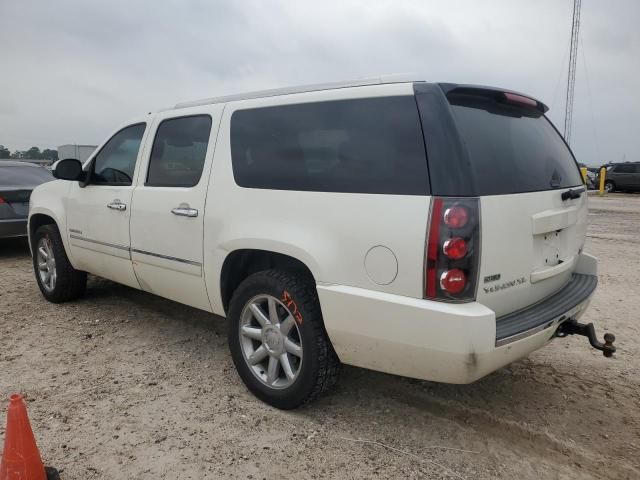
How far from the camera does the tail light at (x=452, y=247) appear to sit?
7.46 ft

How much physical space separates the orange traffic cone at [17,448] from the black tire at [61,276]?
9.78 ft

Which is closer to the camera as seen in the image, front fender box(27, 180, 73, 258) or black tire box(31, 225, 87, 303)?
front fender box(27, 180, 73, 258)

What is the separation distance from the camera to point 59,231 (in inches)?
193

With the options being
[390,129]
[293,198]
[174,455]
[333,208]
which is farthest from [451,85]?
[174,455]

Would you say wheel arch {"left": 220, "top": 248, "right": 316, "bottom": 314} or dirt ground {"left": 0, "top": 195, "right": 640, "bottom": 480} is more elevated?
wheel arch {"left": 220, "top": 248, "right": 316, "bottom": 314}

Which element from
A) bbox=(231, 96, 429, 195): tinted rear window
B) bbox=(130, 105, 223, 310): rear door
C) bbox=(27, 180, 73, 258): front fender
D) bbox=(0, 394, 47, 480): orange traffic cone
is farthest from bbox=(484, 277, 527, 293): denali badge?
bbox=(27, 180, 73, 258): front fender

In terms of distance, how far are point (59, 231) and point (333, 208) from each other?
11.4ft

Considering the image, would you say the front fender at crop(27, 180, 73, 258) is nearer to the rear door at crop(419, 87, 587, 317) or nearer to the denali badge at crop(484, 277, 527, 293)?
the rear door at crop(419, 87, 587, 317)

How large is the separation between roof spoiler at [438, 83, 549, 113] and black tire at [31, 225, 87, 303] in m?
4.06

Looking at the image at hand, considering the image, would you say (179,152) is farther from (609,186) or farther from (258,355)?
(609,186)

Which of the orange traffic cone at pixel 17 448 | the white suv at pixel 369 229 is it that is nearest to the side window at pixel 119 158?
the white suv at pixel 369 229

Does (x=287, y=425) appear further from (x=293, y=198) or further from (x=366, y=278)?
(x=293, y=198)

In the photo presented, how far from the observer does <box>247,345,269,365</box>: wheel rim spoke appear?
3096 millimetres

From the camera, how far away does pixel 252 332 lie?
10.2 ft
